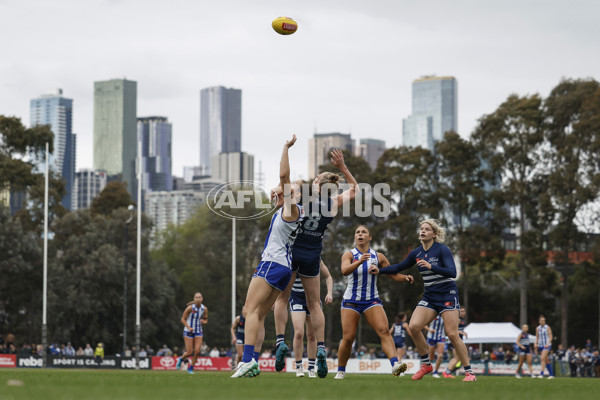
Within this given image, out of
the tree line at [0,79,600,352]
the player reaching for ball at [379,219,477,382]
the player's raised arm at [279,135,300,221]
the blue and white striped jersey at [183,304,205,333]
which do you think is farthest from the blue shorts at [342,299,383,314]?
the tree line at [0,79,600,352]

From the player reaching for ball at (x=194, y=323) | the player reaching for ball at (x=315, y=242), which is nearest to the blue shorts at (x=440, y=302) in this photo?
the player reaching for ball at (x=315, y=242)

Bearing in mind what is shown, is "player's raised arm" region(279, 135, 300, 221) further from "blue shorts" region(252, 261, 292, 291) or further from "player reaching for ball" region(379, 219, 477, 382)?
"player reaching for ball" region(379, 219, 477, 382)

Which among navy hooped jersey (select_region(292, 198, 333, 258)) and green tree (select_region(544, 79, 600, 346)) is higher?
green tree (select_region(544, 79, 600, 346))

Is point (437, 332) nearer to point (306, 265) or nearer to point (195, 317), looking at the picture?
point (195, 317)

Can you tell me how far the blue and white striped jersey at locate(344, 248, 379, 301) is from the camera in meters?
14.2

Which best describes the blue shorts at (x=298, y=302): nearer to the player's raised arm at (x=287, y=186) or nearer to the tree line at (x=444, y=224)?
the player's raised arm at (x=287, y=186)

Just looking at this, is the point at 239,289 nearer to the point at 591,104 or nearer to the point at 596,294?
the point at 596,294

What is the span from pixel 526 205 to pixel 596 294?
1463 cm

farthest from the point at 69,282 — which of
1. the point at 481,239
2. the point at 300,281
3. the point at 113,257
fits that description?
the point at 300,281

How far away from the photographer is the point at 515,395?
8.98 m

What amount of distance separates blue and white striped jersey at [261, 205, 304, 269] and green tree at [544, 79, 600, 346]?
45303 millimetres

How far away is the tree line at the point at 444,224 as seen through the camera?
57.8 metres

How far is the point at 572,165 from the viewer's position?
5716 centimetres

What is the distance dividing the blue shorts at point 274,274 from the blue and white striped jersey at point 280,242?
2.3 inches
